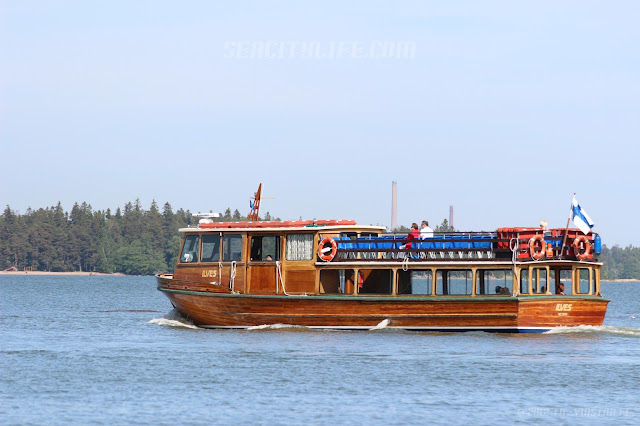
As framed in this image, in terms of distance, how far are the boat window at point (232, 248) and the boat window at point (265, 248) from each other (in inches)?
18.8

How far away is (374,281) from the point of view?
3434 cm

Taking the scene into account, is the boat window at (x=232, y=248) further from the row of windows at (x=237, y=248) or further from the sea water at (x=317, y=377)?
the sea water at (x=317, y=377)

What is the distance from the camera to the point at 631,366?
92.0 feet

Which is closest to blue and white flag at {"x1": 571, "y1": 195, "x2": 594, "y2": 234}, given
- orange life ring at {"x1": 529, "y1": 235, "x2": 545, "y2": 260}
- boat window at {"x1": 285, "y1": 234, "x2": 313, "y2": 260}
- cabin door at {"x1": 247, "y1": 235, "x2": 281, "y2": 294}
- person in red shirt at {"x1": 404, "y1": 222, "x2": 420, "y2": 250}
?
orange life ring at {"x1": 529, "y1": 235, "x2": 545, "y2": 260}

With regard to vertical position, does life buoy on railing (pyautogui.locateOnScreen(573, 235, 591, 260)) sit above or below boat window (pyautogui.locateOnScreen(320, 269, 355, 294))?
above

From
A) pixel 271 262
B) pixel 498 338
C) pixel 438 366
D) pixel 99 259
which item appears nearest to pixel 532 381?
pixel 438 366

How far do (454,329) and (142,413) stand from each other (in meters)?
13.1

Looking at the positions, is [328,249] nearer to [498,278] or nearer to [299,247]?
[299,247]

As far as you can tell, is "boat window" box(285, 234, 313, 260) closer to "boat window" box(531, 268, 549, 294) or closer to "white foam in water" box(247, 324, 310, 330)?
"white foam in water" box(247, 324, 310, 330)

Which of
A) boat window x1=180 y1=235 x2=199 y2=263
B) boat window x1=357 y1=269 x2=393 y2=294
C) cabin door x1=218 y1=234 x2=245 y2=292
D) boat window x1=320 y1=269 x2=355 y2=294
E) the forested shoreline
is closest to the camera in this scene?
boat window x1=320 y1=269 x2=355 y2=294

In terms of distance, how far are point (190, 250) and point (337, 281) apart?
5264 millimetres

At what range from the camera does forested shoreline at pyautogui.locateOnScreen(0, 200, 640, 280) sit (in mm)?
169750

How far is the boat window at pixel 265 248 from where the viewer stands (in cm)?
3406

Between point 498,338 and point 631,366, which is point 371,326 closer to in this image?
point 498,338
